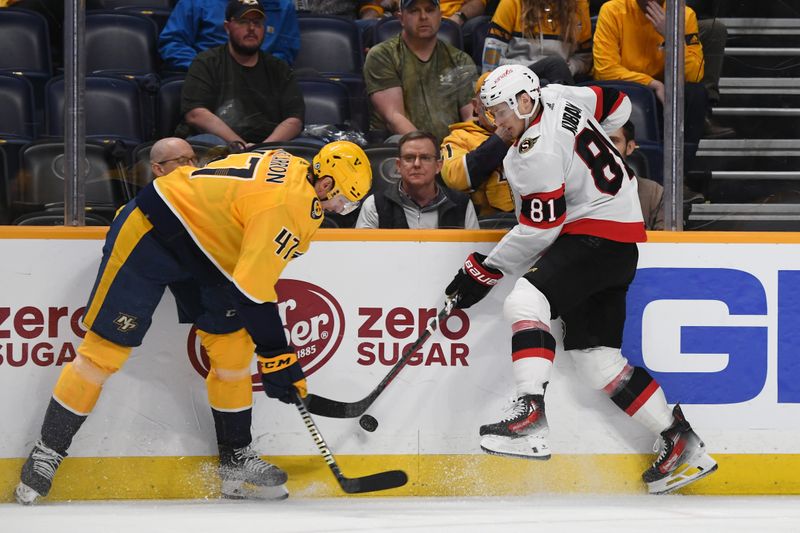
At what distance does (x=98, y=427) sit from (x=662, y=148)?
2.07 metres

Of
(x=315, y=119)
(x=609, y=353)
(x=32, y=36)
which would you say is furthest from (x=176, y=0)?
(x=609, y=353)

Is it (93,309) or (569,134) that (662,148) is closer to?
(569,134)

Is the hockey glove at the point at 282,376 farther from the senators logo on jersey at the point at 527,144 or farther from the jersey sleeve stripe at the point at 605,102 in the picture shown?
the jersey sleeve stripe at the point at 605,102

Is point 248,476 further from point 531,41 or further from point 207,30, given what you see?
point 531,41

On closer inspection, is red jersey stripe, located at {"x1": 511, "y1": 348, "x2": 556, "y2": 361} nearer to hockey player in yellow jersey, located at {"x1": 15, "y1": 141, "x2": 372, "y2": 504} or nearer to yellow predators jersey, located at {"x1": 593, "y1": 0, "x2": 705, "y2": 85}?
hockey player in yellow jersey, located at {"x1": 15, "y1": 141, "x2": 372, "y2": 504}

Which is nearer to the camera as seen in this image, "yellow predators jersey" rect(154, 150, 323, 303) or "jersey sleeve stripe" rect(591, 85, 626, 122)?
"yellow predators jersey" rect(154, 150, 323, 303)

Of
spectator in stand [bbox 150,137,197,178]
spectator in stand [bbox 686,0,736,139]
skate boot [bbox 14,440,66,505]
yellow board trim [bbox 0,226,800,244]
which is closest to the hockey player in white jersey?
yellow board trim [bbox 0,226,800,244]

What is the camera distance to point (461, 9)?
4906 mm

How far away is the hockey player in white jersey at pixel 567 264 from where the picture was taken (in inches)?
143

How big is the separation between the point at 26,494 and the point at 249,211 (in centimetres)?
115

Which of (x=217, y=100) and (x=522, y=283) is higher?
(x=217, y=100)

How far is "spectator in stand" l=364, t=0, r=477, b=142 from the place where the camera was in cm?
424

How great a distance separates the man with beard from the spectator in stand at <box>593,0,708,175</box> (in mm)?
1156

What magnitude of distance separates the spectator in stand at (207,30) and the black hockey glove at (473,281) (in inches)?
46.0
